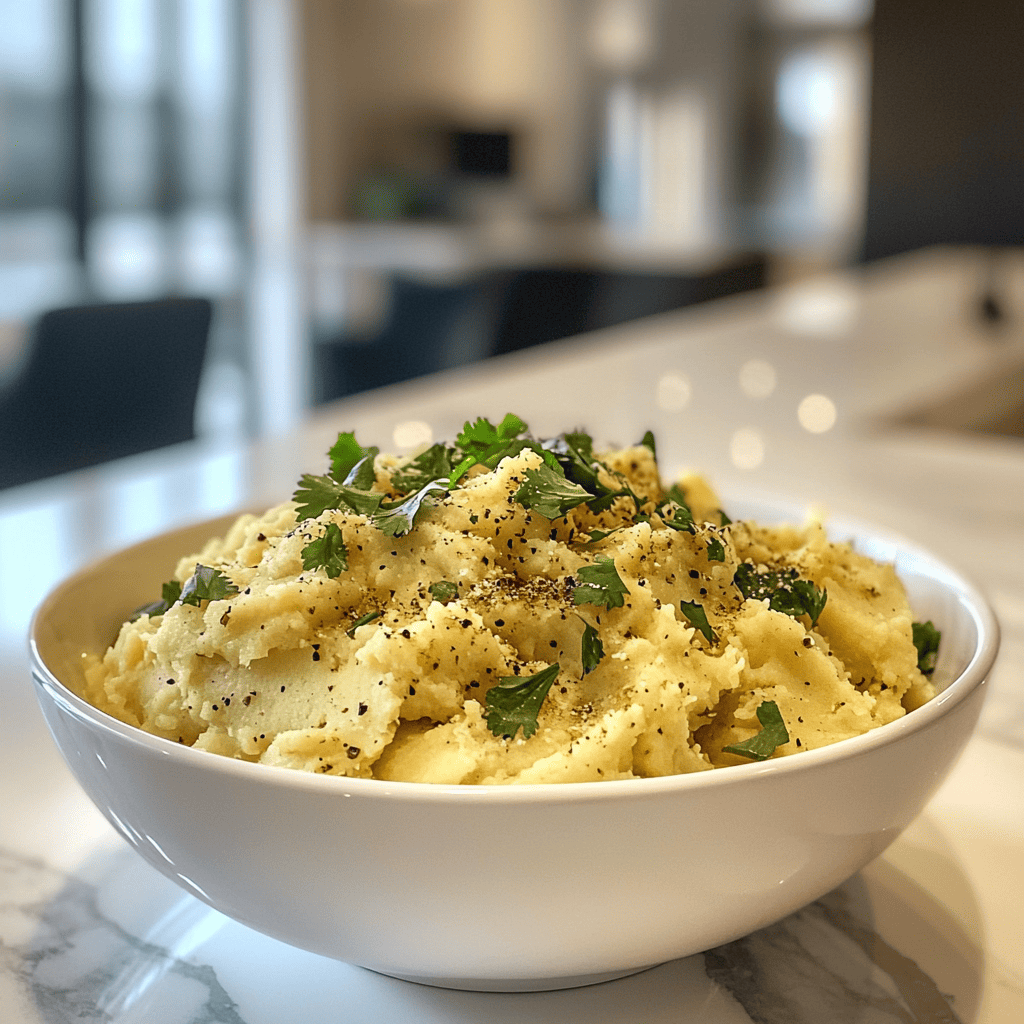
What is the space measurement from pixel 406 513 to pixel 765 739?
0.64 feet

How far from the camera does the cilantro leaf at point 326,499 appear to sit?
0.60m

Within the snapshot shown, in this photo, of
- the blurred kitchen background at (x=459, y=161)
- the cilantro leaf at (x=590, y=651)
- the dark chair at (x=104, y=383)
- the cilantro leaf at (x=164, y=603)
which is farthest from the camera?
the blurred kitchen background at (x=459, y=161)

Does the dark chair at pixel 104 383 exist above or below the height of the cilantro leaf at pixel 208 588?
below

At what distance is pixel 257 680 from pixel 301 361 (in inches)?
226

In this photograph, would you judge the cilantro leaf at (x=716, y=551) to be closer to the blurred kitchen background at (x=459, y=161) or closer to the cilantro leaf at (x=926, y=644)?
the cilantro leaf at (x=926, y=644)

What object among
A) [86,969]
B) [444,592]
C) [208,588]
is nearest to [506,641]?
[444,592]

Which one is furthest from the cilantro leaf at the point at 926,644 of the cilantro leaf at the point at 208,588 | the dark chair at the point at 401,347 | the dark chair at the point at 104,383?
the dark chair at the point at 401,347

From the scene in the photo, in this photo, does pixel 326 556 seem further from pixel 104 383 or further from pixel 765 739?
pixel 104 383

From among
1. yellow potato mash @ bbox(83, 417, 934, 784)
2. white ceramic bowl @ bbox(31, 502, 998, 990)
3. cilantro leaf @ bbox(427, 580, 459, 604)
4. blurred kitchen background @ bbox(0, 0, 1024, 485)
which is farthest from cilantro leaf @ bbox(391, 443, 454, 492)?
blurred kitchen background @ bbox(0, 0, 1024, 485)

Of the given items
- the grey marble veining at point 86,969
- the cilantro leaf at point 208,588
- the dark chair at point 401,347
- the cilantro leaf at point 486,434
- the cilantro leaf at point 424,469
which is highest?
the cilantro leaf at point 486,434

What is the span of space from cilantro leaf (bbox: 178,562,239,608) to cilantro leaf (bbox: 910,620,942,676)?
364mm

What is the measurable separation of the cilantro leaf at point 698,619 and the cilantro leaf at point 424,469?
17 cm

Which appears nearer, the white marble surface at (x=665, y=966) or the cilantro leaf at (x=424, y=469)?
the white marble surface at (x=665, y=966)

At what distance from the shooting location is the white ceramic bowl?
42 centimetres
